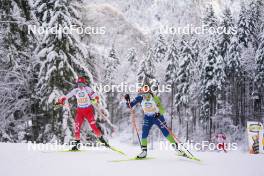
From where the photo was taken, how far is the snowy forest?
14.8 meters

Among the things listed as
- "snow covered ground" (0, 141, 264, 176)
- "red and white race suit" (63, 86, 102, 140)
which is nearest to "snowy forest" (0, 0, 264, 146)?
"red and white race suit" (63, 86, 102, 140)

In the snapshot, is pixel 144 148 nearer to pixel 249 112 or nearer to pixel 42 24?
pixel 42 24

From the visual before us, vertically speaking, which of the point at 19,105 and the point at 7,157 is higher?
the point at 19,105

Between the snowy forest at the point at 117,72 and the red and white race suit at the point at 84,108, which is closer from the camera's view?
the red and white race suit at the point at 84,108

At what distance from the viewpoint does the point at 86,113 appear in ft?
30.7

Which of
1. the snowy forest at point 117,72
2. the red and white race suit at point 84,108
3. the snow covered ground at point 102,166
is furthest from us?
the snowy forest at point 117,72

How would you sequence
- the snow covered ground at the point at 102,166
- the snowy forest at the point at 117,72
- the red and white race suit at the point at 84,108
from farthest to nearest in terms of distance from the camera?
1. the snowy forest at the point at 117,72
2. the red and white race suit at the point at 84,108
3. the snow covered ground at the point at 102,166

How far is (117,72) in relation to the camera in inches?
2601

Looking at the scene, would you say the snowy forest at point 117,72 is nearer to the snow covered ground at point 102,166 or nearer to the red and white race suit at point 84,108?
the red and white race suit at point 84,108

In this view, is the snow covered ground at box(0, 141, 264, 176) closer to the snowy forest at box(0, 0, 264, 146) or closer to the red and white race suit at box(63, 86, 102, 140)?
the red and white race suit at box(63, 86, 102, 140)

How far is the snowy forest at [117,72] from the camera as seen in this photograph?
14.8 meters

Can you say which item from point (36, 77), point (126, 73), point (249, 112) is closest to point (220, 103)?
point (249, 112)

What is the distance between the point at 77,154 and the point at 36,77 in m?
9.69

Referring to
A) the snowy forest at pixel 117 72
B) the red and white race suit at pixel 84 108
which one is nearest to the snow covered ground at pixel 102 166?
the red and white race suit at pixel 84 108
